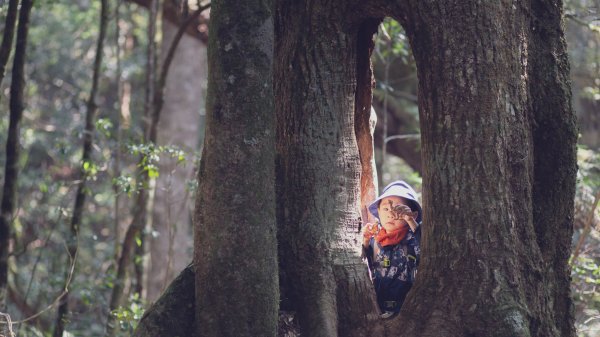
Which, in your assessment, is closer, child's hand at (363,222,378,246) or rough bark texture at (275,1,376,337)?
rough bark texture at (275,1,376,337)

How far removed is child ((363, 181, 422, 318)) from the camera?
4.46 metres

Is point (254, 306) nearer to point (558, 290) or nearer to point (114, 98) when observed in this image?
point (558, 290)

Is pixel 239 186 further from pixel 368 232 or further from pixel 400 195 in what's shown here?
pixel 400 195

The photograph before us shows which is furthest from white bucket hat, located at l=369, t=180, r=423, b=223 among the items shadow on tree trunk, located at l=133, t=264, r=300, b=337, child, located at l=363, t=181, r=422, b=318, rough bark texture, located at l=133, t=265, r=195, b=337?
rough bark texture, located at l=133, t=265, r=195, b=337

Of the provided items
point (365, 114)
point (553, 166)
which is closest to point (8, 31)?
point (365, 114)

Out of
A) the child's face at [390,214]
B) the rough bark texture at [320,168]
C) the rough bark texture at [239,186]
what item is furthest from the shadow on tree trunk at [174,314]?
the child's face at [390,214]

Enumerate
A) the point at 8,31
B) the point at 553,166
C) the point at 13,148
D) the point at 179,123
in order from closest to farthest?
the point at 553,166 → the point at 8,31 → the point at 13,148 → the point at 179,123

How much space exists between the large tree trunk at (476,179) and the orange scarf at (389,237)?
2.22 feet

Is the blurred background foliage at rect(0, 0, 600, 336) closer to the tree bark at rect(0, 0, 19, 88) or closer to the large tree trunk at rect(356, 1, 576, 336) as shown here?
the tree bark at rect(0, 0, 19, 88)

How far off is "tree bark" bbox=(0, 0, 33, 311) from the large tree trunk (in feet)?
12.3

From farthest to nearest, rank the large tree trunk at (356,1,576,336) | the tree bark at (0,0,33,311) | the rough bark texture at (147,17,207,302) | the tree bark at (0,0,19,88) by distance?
the rough bark texture at (147,17,207,302) → the tree bark at (0,0,33,311) → the tree bark at (0,0,19,88) → the large tree trunk at (356,1,576,336)

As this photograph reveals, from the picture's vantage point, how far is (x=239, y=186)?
3514 millimetres

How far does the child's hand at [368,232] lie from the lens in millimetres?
4551

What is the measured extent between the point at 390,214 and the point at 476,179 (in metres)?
0.98
